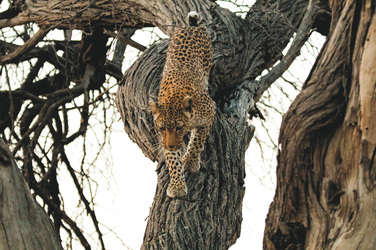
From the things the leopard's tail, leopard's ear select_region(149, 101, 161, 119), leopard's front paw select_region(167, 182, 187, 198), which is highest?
the leopard's tail

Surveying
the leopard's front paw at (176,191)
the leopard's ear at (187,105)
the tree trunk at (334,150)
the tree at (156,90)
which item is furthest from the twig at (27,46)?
the tree trunk at (334,150)

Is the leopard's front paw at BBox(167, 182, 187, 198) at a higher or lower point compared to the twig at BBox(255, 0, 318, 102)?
lower

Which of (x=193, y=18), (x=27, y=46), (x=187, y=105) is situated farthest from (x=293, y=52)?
(x=27, y=46)

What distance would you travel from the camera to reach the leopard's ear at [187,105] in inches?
240

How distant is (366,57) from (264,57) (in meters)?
5.10

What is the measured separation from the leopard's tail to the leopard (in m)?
0.76

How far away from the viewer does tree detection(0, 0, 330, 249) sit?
5.61 meters

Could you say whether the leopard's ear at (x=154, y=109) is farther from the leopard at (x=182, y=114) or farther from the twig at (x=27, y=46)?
the twig at (x=27, y=46)

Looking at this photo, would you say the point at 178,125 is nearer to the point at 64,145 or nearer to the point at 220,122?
the point at 220,122

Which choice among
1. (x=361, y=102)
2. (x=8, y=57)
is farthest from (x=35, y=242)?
(x=8, y=57)

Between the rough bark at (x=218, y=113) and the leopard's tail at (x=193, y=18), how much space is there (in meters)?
0.22

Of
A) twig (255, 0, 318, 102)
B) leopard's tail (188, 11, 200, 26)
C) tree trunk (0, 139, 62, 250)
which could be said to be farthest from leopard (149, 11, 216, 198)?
tree trunk (0, 139, 62, 250)

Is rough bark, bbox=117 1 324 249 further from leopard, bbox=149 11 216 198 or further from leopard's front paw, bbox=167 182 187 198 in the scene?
leopard, bbox=149 11 216 198

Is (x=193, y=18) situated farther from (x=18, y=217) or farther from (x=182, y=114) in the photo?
(x=18, y=217)
